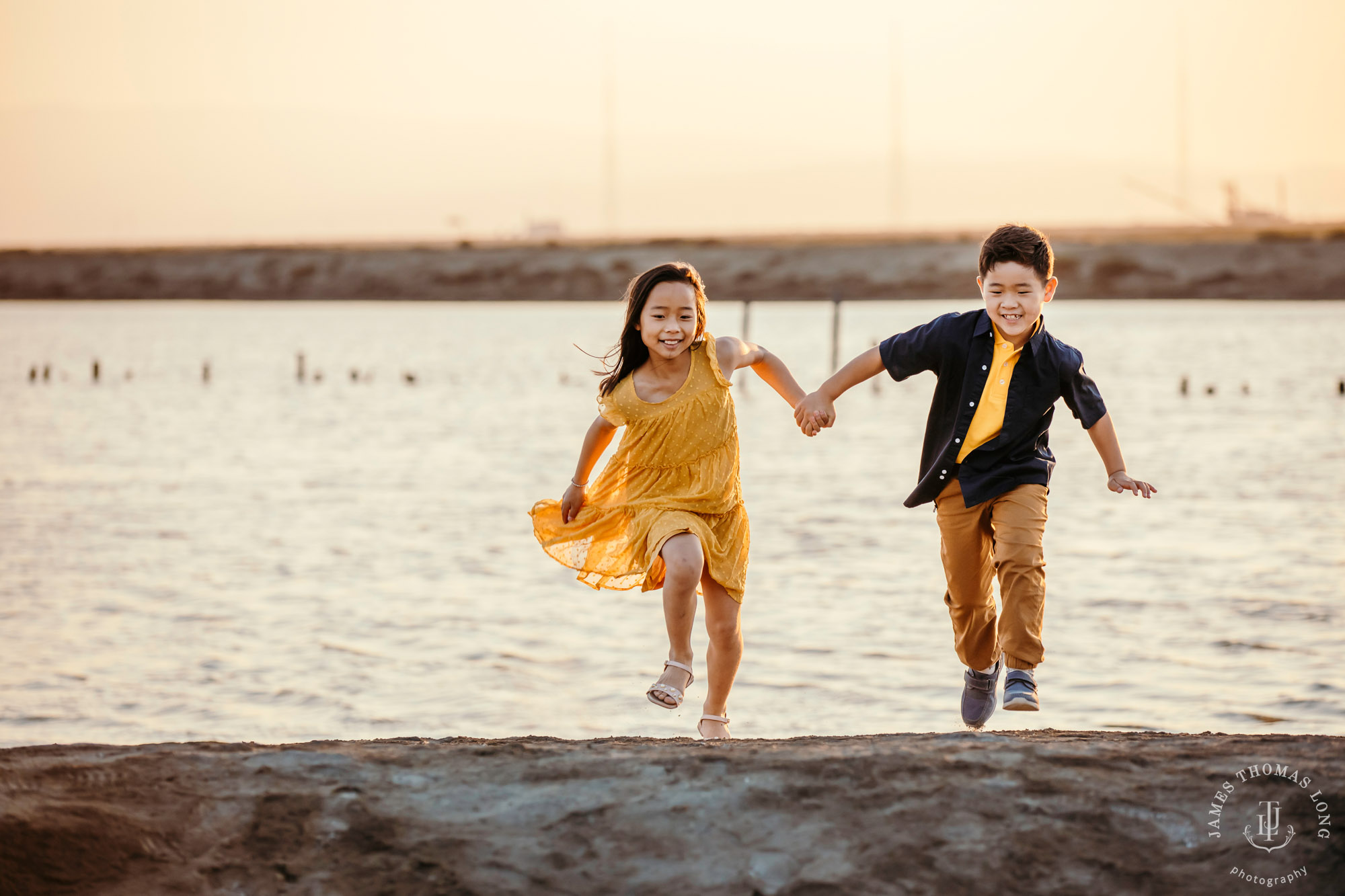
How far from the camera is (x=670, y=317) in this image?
4871 millimetres

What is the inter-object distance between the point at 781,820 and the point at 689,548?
194 centimetres

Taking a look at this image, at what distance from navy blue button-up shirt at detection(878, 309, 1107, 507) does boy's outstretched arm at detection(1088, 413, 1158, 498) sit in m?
0.04

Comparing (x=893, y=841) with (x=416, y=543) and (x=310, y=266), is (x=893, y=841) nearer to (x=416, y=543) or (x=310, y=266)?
(x=416, y=543)

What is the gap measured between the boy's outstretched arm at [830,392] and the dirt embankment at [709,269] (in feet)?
199

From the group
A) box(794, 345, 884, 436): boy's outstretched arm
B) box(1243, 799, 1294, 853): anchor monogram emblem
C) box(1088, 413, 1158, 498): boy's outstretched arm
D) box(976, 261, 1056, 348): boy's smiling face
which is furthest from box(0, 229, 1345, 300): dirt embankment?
box(1243, 799, 1294, 853): anchor monogram emblem

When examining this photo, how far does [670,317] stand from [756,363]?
39 centimetres

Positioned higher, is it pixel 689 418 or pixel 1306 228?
pixel 1306 228

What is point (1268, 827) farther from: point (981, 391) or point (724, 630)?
point (724, 630)

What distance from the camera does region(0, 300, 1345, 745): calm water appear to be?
7168 mm

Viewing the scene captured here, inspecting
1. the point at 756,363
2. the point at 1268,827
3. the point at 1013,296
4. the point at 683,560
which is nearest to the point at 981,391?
the point at 1013,296

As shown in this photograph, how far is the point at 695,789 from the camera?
116 inches

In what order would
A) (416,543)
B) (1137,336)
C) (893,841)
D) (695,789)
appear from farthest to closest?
(1137,336) → (416,543) → (695,789) → (893,841)

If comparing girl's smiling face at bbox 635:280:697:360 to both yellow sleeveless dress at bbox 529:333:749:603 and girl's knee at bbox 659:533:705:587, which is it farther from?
girl's knee at bbox 659:533:705:587

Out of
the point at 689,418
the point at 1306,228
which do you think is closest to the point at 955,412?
the point at 689,418
